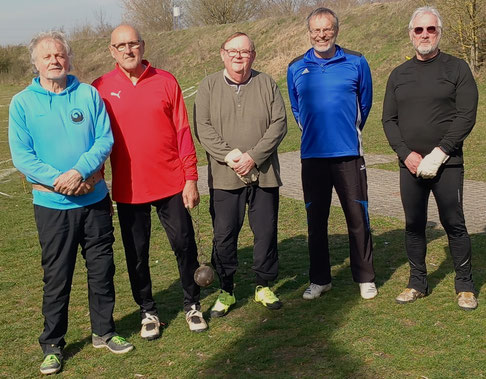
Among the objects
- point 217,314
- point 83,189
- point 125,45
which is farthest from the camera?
point 217,314

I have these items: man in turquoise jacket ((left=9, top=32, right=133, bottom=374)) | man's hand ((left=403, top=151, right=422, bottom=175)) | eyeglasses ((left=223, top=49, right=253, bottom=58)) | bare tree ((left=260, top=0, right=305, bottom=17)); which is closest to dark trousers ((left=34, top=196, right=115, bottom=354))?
man in turquoise jacket ((left=9, top=32, right=133, bottom=374))

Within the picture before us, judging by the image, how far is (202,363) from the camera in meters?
4.37

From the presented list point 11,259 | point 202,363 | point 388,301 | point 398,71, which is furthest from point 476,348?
point 11,259

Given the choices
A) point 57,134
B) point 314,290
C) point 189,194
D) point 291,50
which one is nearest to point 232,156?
point 189,194

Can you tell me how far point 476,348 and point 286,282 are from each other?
6.92 ft

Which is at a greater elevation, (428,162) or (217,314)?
(428,162)

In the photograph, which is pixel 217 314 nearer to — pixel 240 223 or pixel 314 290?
pixel 240 223

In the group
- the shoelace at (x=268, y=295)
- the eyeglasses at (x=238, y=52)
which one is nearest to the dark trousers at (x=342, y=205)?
the shoelace at (x=268, y=295)

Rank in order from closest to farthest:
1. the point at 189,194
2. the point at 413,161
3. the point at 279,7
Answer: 1. the point at 189,194
2. the point at 413,161
3. the point at 279,7

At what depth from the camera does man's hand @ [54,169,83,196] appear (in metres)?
4.17

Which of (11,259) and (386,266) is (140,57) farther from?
(11,259)

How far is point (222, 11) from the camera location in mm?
54688

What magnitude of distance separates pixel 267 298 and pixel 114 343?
136 cm

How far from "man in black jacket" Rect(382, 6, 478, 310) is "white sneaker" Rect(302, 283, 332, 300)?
2.20 feet
